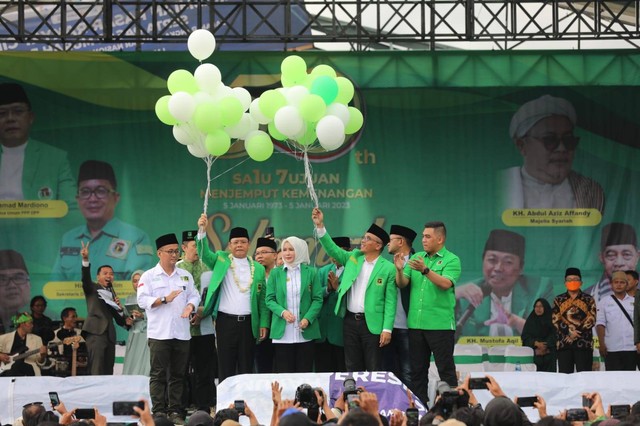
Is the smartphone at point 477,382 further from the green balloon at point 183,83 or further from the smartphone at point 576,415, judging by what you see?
the green balloon at point 183,83

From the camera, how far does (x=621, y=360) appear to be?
10.7 metres

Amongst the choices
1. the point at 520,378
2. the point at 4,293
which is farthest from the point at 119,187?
the point at 520,378

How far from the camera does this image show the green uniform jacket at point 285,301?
898cm

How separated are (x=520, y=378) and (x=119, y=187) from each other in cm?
555

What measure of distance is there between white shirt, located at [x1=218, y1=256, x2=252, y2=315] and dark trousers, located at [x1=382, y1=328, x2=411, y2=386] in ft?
3.70

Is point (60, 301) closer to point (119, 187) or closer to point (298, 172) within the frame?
point (119, 187)

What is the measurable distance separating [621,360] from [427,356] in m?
2.73

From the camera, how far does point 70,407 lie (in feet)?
24.6

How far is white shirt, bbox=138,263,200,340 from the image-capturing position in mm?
8750

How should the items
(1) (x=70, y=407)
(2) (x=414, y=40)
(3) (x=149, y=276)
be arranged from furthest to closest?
(2) (x=414, y=40)
(3) (x=149, y=276)
(1) (x=70, y=407)

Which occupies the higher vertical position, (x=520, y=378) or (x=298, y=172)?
(x=298, y=172)

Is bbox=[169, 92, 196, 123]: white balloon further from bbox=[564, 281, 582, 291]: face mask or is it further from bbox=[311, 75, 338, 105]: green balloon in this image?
bbox=[564, 281, 582, 291]: face mask

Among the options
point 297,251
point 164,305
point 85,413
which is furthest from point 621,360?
point 85,413

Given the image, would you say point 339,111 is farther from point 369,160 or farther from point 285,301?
point 369,160
